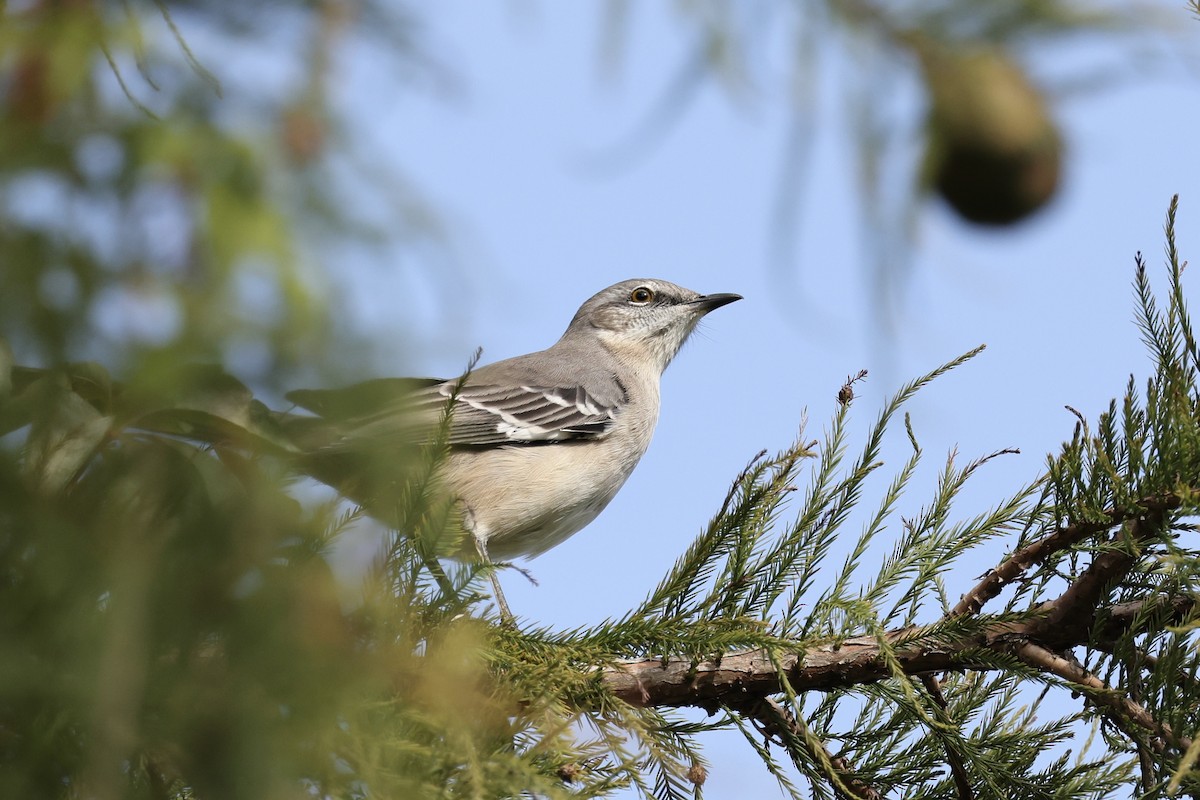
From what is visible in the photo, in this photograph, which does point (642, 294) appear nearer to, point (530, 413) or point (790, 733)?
point (530, 413)

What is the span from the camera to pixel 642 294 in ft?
26.5

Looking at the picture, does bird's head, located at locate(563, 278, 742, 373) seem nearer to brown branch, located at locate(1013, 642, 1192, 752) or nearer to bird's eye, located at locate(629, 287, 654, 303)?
bird's eye, located at locate(629, 287, 654, 303)

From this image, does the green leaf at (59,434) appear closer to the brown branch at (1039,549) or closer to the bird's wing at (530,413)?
the brown branch at (1039,549)

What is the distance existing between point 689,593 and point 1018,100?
5.23 ft

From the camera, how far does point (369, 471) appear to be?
116 cm

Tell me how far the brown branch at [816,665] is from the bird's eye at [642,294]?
514cm

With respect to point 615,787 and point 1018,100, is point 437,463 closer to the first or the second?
point 615,787

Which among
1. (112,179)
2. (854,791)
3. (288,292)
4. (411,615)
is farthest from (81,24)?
(854,791)

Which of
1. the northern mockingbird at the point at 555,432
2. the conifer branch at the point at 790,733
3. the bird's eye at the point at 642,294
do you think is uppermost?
the bird's eye at the point at 642,294

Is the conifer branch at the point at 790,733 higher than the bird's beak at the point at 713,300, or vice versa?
the bird's beak at the point at 713,300

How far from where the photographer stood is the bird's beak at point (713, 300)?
7516 millimetres

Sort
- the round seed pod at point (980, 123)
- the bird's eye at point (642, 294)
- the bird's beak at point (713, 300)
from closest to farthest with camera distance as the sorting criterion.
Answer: the round seed pod at point (980, 123) → the bird's beak at point (713, 300) → the bird's eye at point (642, 294)

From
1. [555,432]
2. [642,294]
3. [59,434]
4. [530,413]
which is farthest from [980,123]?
[642,294]

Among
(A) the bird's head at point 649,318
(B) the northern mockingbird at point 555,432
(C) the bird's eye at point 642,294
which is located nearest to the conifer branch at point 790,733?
(B) the northern mockingbird at point 555,432
